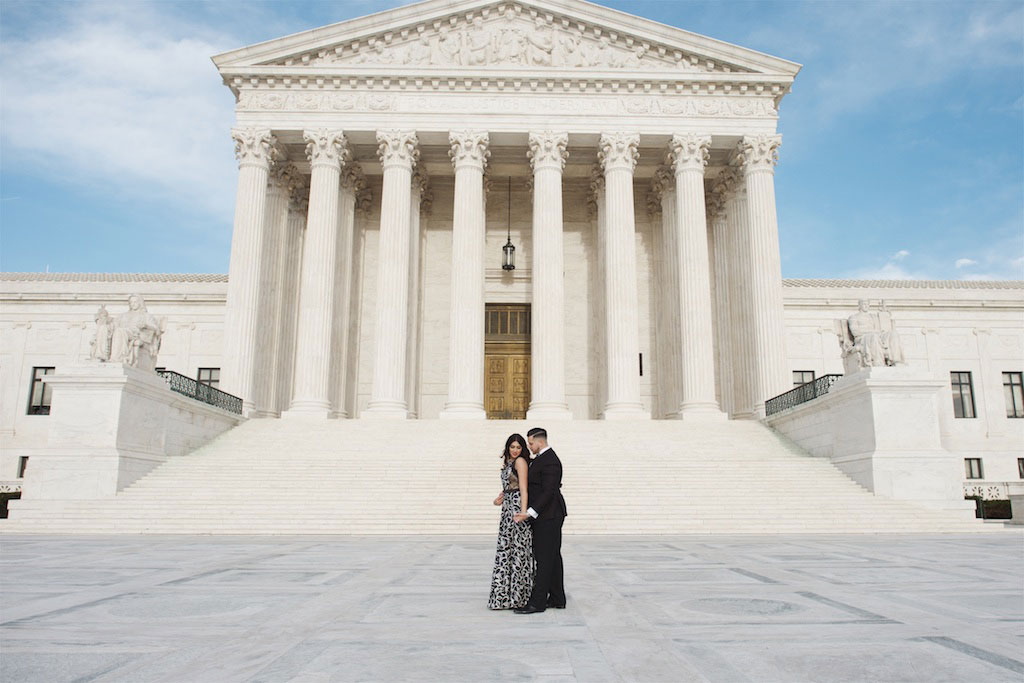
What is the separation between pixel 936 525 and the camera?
18.4m

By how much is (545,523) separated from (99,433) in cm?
1855

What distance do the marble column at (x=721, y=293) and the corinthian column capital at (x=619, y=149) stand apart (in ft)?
22.4

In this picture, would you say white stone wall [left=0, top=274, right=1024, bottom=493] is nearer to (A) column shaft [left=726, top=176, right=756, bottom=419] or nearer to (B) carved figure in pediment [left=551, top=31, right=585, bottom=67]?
(A) column shaft [left=726, top=176, right=756, bottom=419]

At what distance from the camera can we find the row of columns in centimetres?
3058

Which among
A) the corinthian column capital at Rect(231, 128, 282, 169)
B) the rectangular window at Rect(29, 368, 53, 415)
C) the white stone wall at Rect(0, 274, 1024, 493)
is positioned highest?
the corinthian column capital at Rect(231, 128, 282, 169)

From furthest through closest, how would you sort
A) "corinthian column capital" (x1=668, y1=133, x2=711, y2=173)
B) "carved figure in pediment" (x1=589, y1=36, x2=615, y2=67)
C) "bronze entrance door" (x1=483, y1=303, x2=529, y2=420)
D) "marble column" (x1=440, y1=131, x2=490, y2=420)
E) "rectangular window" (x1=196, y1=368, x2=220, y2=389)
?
"rectangular window" (x1=196, y1=368, x2=220, y2=389), "bronze entrance door" (x1=483, y1=303, x2=529, y2=420), "carved figure in pediment" (x1=589, y1=36, x2=615, y2=67), "corinthian column capital" (x1=668, y1=133, x2=711, y2=173), "marble column" (x1=440, y1=131, x2=490, y2=420)

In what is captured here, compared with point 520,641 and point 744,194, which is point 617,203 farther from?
point 520,641

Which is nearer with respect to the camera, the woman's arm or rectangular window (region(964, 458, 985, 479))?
the woman's arm

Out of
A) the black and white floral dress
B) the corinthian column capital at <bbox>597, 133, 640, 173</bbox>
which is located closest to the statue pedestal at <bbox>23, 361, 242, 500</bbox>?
the black and white floral dress

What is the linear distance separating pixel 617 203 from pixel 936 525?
18621 millimetres

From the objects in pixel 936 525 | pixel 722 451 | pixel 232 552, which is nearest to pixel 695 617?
pixel 232 552

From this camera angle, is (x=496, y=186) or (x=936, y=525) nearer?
(x=936, y=525)

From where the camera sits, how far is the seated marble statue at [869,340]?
22531mm

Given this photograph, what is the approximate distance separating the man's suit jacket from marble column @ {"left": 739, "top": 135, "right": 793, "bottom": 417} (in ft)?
83.2
